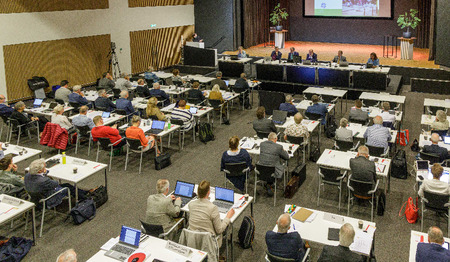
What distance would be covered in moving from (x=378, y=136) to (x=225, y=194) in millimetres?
3925

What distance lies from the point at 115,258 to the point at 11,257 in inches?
86.0

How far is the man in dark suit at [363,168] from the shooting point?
295 inches

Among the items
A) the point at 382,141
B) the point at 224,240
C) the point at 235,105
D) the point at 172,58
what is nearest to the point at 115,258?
the point at 224,240

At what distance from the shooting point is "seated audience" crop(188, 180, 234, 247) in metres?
5.92

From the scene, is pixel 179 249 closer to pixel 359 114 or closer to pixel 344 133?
pixel 344 133

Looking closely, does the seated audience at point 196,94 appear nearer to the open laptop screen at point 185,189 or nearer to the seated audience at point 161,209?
the open laptop screen at point 185,189

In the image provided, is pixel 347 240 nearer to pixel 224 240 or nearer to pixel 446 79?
pixel 224 240

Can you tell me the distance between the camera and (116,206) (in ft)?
27.5

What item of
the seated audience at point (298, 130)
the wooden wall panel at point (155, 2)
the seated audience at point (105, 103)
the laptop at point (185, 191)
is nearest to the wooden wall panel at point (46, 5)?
the wooden wall panel at point (155, 2)

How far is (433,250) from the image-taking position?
5059 millimetres

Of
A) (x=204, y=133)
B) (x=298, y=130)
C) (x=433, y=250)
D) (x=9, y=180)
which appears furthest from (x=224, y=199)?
(x=204, y=133)

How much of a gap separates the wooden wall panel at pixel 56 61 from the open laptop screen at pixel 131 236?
1163cm

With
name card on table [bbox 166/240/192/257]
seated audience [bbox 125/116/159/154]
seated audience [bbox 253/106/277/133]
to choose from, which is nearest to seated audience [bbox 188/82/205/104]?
seated audience [bbox 253/106/277/133]

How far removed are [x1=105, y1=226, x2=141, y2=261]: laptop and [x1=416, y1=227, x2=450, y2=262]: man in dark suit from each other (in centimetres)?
327
